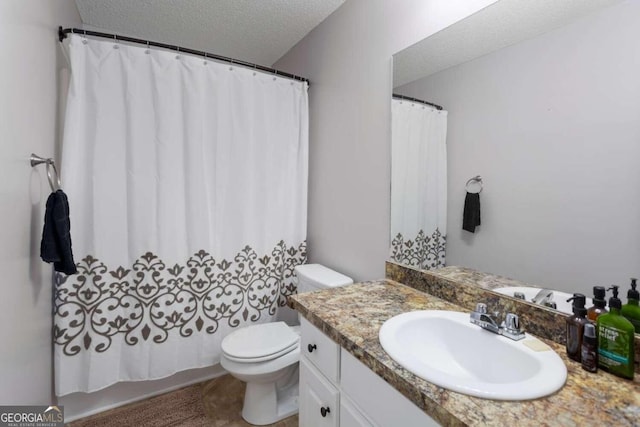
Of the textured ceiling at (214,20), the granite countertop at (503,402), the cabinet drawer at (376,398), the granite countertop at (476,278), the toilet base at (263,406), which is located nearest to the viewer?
the granite countertop at (503,402)

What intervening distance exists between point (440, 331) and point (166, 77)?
188cm

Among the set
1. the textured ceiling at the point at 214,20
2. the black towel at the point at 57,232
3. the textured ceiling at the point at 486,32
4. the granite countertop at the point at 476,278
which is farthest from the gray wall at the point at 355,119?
the black towel at the point at 57,232

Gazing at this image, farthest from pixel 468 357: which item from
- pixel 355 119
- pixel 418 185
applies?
pixel 355 119

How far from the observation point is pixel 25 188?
117cm

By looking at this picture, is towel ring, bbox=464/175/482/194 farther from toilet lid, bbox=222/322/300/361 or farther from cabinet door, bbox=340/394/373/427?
toilet lid, bbox=222/322/300/361

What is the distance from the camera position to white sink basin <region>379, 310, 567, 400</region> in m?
0.65

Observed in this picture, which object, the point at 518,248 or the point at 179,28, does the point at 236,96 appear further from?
the point at 518,248

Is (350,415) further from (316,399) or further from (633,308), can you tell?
(633,308)

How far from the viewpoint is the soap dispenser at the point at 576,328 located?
76 cm

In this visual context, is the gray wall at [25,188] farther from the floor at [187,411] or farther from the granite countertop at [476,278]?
the granite countertop at [476,278]

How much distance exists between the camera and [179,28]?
2.10 metres

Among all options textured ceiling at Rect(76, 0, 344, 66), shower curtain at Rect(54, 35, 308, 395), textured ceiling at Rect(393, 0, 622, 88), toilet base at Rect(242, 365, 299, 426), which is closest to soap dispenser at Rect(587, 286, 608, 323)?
textured ceiling at Rect(393, 0, 622, 88)

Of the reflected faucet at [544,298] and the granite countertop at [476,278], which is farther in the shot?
the granite countertop at [476,278]

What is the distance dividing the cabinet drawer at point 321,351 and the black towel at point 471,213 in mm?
716
